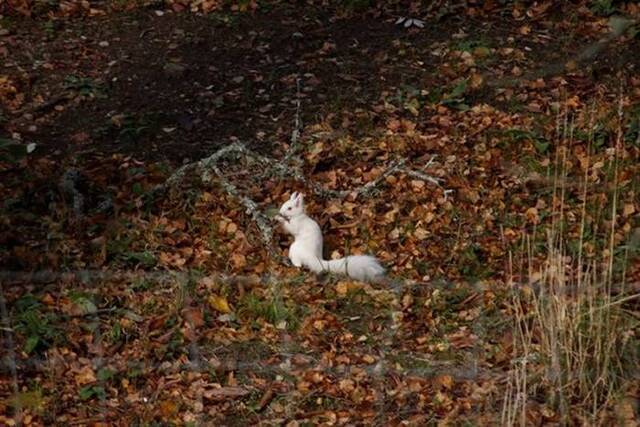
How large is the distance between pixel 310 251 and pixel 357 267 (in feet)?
0.93

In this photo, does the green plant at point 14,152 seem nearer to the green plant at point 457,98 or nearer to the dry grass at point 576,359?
the green plant at point 457,98

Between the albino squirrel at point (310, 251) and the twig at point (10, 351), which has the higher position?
the albino squirrel at point (310, 251)

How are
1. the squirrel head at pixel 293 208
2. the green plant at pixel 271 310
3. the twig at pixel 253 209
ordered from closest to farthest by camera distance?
the green plant at pixel 271 310, the squirrel head at pixel 293 208, the twig at pixel 253 209

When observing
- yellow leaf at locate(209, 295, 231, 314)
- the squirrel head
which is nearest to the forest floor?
yellow leaf at locate(209, 295, 231, 314)

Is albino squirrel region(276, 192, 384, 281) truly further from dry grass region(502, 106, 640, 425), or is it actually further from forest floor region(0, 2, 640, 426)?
dry grass region(502, 106, 640, 425)

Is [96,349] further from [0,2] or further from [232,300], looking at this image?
[0,2]

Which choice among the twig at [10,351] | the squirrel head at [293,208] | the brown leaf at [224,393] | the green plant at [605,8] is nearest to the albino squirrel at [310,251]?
the squirrel head at [293,208]

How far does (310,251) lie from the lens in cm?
603

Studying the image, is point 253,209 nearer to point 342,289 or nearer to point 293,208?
point 293,208

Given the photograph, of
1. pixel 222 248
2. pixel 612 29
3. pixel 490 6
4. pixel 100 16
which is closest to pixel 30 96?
pixel 100 16

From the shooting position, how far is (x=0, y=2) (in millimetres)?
9023

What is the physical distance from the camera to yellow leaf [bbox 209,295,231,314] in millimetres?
5816

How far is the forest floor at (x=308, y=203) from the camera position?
17.4 feet

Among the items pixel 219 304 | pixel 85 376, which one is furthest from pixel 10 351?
pixel 219 304
